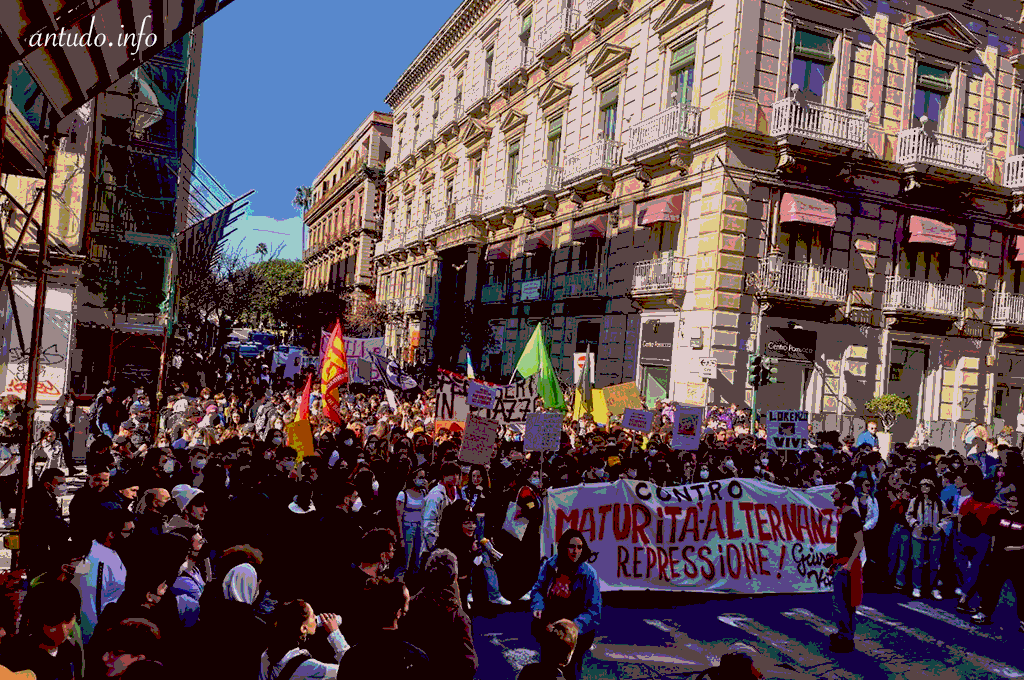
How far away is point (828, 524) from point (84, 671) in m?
7.65

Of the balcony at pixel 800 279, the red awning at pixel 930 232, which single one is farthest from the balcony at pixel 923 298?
the balcony at pixel 800 279

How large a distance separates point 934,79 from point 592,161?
1012 centimetres

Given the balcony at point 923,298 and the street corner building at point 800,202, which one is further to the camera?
the balcony at point 923,298

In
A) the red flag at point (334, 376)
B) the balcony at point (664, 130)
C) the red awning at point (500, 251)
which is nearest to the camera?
the red flag at point (334, 376)

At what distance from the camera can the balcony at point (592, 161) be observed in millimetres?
25781

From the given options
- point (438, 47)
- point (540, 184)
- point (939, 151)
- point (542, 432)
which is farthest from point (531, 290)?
point (542, 432)

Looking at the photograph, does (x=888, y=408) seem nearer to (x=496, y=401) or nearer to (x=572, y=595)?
(x=496, y=401)

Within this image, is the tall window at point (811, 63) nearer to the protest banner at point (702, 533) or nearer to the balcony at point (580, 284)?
the balcony at point (580, 284)

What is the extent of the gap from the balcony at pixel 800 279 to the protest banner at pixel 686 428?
31.4 ft

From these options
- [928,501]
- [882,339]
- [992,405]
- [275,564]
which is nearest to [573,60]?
[882,339]

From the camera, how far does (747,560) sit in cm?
874

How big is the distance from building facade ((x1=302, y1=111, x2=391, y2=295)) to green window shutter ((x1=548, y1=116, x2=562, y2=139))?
2747 cm

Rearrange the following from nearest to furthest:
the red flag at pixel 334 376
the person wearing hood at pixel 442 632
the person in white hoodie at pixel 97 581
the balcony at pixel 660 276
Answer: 1. the person wearing hood at pixel 442 632
2. the person in white hoodie at pixel 97 581
3. the red flag at pixel 334 376
4. the balcony at pixel 660 276

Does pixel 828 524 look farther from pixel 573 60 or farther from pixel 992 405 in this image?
pixel 573 60
